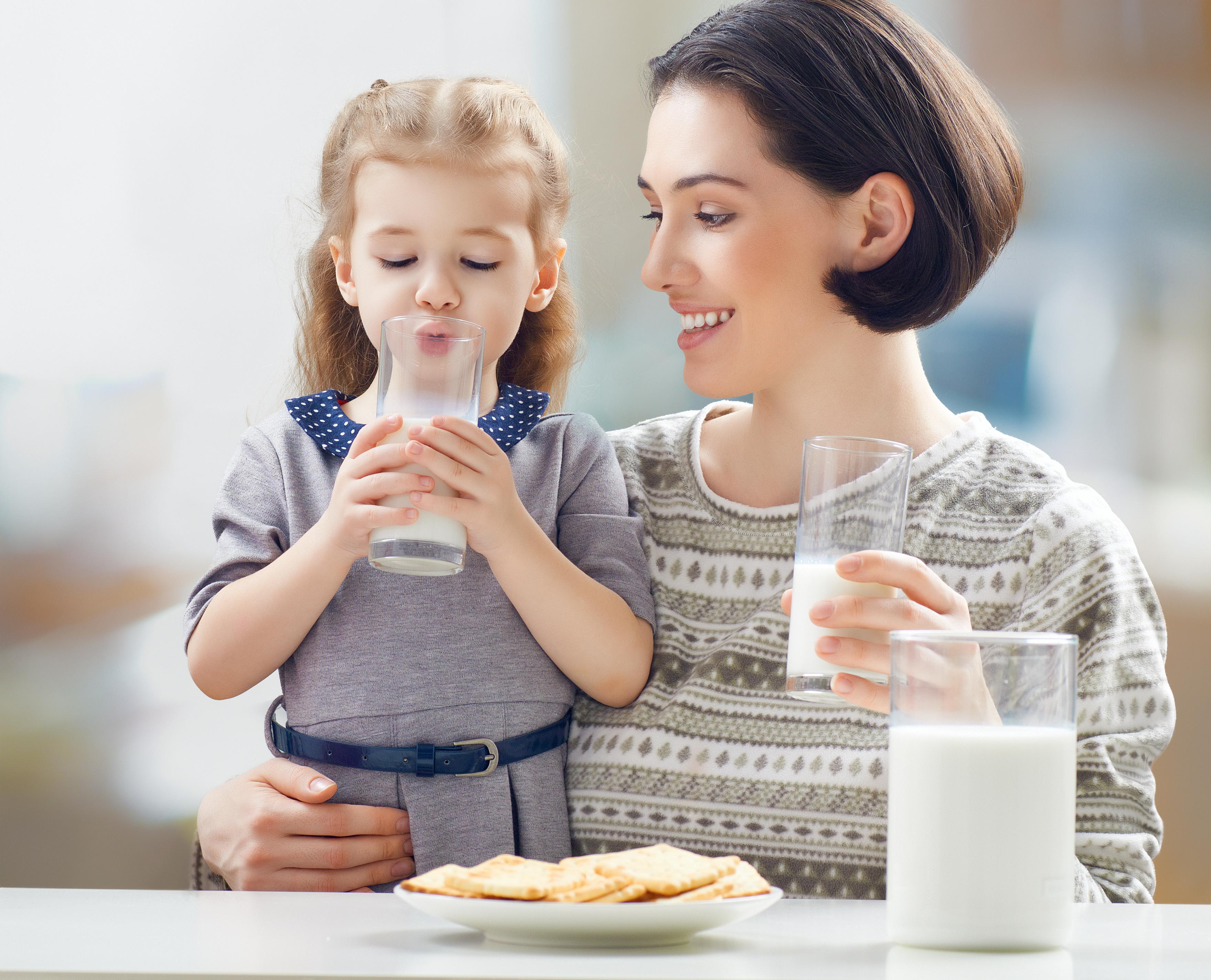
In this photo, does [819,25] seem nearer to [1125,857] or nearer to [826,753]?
[826,753]

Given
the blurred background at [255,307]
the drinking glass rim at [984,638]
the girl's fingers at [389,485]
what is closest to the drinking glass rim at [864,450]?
the drinking glass rim at [984,638]

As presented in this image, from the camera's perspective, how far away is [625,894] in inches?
27.9

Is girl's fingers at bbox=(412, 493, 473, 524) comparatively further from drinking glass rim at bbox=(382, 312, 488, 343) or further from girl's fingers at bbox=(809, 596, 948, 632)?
girl's fingers at bbox=(809, 596, 948, 632)

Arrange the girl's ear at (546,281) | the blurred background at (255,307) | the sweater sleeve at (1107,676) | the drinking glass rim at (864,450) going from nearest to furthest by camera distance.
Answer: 1. the drinking glass rim at (864,450)
2. the sweater sleeve at (1107,676)
3. the girl's ear at (546,281)
4. the blurred background at (255,307)

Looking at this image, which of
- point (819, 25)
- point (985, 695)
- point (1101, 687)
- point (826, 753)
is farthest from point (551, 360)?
point (985, 695)

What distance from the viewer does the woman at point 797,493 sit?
132cm

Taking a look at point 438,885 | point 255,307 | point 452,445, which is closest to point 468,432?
point 452,445

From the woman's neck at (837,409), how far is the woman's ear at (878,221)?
0.09 meters

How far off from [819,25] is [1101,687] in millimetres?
835

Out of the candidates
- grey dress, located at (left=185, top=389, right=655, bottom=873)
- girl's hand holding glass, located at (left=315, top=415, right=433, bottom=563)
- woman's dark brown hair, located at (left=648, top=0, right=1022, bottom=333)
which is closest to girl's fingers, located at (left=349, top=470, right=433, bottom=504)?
girl's hand holding glass, located at (left=315, top=415, right=433, bottom=563)

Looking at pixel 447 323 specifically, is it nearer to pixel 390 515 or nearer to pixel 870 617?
pixel 390 515

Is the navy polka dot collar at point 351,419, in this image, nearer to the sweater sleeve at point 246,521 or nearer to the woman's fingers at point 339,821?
the sweater sleeve at point 246,521

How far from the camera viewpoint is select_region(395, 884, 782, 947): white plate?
27.0 inches

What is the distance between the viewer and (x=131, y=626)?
6.70 feet
